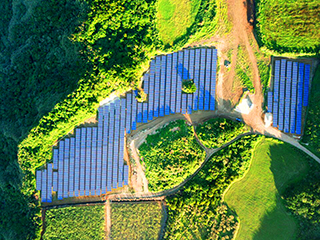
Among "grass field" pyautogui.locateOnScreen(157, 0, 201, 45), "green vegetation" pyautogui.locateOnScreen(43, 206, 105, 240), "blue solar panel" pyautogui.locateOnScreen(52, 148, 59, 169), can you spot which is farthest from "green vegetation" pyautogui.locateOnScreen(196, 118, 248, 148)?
"blue solar panel" pyautogui.locateOnScreen(52, 148, 59, 169)

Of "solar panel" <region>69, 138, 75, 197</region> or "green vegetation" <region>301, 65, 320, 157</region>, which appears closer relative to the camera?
"green vegetation" <region>301, 65, 320, 157</region>

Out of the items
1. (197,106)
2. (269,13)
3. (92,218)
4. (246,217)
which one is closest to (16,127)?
(92,218)

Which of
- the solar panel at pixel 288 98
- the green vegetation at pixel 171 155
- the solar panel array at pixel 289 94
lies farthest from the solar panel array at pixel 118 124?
the solar panel at pixel 288 98

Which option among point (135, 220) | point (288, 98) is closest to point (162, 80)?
point (288, 98)

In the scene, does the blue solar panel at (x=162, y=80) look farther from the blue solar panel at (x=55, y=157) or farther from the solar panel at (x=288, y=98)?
the solar panel at (x=288, y=98)

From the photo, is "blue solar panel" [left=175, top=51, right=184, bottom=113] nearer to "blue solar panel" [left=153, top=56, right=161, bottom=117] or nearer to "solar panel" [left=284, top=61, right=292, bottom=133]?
"blue solar panel" [left=153, top=56, right=161, bottom=117]

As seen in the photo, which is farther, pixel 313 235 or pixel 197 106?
pixel 197 106

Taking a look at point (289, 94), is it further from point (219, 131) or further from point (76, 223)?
point (76, 223)

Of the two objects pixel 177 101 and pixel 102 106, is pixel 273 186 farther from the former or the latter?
pixel 102 106
